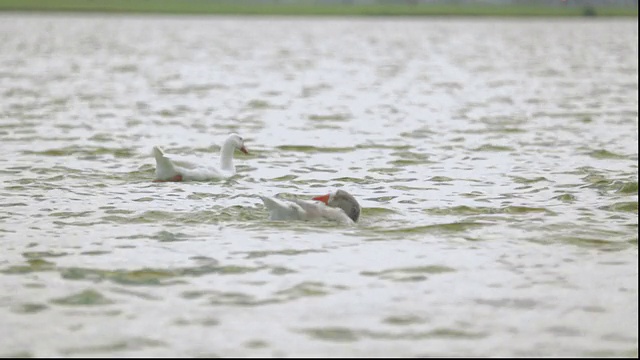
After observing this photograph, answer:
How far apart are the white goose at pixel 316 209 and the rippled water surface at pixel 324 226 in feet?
0.43

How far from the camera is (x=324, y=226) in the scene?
12.7 metres

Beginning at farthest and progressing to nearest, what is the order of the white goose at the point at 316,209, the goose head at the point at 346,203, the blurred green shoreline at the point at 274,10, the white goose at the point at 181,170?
1. the blurred green shoreline at the point at 274,10
2. the white goose at the point at 181,170
3. the goose head at the point at 346,203
4. the white goose at the point at 316,209

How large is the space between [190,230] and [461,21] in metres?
91.7

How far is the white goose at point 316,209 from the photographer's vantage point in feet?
42.2

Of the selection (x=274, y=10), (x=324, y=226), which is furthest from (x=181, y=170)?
(x=274, y=10)

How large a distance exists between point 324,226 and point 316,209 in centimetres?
24

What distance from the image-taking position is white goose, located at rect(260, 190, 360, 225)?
1285cm

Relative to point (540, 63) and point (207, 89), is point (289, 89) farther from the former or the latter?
point (540, 63)

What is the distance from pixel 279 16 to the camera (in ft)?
367

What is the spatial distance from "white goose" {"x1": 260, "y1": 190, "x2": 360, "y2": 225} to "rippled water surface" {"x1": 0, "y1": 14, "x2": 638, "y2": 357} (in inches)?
5.1

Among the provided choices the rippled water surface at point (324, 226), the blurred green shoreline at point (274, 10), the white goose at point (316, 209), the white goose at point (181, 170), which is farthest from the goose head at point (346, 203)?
the blurred green shoreline at point (274, 10)

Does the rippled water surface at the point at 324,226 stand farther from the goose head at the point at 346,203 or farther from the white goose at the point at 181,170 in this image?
the white goose at the point at 181,170

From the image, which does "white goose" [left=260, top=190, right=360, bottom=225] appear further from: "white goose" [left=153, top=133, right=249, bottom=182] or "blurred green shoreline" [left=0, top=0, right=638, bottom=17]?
"blurred green shoreline" [left=0, top=0, right=638, bottom=17]

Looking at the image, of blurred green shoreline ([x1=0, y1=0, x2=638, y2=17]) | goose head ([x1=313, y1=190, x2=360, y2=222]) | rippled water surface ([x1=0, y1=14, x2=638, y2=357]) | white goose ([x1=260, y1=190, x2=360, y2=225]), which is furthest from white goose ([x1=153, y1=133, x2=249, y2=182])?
blurred green shoreline ([x1=0, y1=0, x2=638, y2=17])
